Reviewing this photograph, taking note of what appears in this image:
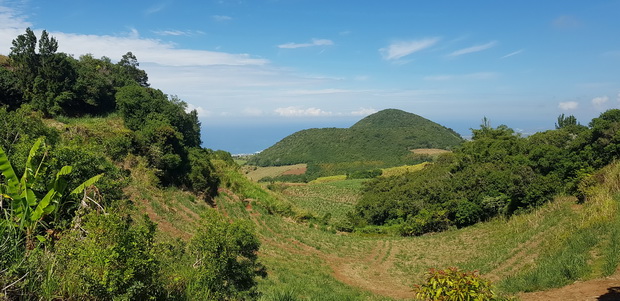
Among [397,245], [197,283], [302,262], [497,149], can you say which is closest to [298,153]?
[497,149]

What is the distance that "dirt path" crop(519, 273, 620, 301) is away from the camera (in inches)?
259

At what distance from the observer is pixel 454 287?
450 cm

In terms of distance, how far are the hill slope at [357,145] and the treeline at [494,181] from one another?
207 feet

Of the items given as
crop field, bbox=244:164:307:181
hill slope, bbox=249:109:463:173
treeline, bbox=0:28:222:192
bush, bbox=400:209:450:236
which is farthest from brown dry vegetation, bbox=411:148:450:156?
treeline, bbox=0:28:222:192

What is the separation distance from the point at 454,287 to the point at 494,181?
1239 inches

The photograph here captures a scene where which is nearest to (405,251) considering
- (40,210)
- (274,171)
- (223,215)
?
(223,215)

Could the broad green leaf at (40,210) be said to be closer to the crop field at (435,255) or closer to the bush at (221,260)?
the bush at (221,260)

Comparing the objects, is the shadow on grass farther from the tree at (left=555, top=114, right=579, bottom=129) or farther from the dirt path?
the tree at (left=555, top=114, right=579, bottom=129)

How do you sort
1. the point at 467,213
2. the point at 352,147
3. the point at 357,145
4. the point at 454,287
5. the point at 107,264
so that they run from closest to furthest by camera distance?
the point at 107,264
the point at 454,287
the point at 467,213
the point at 352,147
the point at 357,145

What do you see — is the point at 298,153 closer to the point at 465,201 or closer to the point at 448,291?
the point at 465,201

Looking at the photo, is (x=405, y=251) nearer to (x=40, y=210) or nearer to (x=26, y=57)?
(x=40, y=210)

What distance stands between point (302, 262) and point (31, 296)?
15.5 metres

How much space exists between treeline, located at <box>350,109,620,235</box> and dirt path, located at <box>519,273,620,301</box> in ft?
37.0

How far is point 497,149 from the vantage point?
38.8 meters
